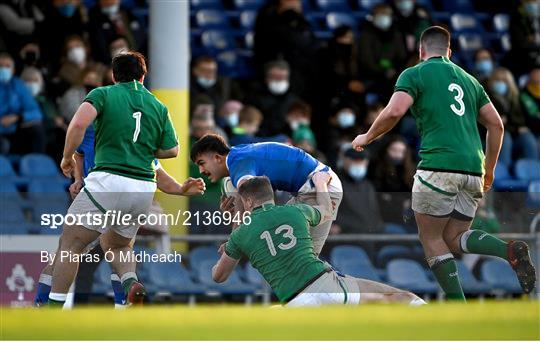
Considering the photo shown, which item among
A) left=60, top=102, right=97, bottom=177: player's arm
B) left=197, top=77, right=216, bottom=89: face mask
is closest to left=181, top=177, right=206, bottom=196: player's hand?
left=60, top=102, right=97, bottom=177: player's arm

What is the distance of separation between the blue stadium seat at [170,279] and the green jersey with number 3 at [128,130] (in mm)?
639

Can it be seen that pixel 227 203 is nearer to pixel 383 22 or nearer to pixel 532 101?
pixel 383 22

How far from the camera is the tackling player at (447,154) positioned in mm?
→ 10594

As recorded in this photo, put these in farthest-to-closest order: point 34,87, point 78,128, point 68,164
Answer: point 34,87
point 68,164
point 78,128

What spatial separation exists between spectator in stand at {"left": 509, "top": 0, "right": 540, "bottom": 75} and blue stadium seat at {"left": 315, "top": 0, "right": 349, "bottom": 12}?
6.04 ft

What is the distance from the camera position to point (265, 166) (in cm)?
1075

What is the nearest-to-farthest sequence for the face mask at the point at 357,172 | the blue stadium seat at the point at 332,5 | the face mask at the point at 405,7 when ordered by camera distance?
the face mask at the point at 357,172 < the face mask at the point at 405,7 < the blue stadium seat at the point at 332,5

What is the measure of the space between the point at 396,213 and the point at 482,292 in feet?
2.58

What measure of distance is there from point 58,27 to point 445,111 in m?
6.41

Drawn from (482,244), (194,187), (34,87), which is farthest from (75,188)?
(34,87)

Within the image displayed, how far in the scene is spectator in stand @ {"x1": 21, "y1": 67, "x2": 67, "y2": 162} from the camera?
14.6 metres

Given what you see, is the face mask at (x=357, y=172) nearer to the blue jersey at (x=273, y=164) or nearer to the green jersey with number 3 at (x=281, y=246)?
the blue jersey at (x=273, y=164)

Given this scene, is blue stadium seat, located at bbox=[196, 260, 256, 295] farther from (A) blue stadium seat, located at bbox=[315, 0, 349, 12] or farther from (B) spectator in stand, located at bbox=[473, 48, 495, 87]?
(A) blue stadium seat, located at bbox=[315, 0, 349, 12]

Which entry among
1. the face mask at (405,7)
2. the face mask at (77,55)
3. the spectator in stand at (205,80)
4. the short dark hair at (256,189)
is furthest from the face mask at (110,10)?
the short dark hair at (256,189)
